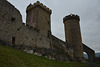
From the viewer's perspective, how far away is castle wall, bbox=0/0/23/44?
32.6 feet

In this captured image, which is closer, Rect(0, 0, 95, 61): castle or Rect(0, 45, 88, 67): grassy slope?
Rect(0, 45, 88, 67): grassy slope

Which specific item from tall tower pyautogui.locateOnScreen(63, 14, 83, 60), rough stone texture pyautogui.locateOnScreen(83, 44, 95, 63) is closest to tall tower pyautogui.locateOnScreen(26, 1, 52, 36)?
tall tower pyautogui.locateOnScreen(63, 14, 83, 60)

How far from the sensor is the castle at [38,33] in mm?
10614

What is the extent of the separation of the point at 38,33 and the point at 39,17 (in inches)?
172

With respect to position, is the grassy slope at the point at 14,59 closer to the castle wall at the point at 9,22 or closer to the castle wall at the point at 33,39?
the castle wall at the point at 9,22

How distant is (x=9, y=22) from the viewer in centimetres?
1083

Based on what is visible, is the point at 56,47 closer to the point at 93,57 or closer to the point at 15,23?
the point at 15,23

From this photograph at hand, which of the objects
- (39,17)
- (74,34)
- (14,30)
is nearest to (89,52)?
(74,34)

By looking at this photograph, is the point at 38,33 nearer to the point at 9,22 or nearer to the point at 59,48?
the point at 9,22

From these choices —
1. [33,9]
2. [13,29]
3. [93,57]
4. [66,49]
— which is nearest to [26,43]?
[13,29]

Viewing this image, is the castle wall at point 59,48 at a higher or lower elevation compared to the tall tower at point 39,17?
lower

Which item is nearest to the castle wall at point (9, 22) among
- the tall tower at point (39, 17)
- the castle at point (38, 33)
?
the castle at point (38, 33)

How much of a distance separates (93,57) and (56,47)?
1969 centimetres

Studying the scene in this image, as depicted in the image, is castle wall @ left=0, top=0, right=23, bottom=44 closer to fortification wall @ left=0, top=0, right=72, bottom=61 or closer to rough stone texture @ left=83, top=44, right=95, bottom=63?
fortification wall @ left=0, top=0, right=72, bottom=61
